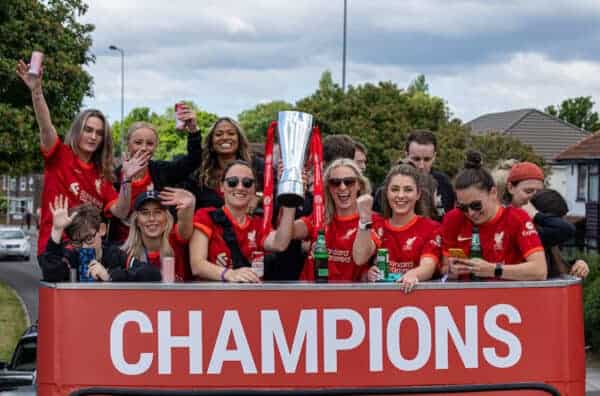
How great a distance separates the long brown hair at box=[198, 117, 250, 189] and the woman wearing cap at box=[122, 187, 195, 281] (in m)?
0.68

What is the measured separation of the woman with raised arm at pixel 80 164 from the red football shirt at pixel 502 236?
1661 mm

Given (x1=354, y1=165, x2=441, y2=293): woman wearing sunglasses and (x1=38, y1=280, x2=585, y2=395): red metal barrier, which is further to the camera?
(x1=354, y1=165, x2=441, y2=293): woman wearing sunglasses

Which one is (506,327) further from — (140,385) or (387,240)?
(140,385)

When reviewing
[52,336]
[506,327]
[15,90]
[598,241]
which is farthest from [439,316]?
[598,241]

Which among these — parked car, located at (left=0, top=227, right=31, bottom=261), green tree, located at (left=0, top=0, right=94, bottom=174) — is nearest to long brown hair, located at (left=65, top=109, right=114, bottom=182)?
green tree, located at (left=0, top=0, right=94, bottom=174)

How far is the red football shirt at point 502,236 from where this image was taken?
4730 mm

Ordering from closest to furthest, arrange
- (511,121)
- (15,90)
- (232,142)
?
(232,142)
(15,90)
(511,121)

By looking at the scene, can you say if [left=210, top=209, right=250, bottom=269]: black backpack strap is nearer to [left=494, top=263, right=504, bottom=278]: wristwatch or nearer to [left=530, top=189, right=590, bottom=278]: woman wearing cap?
[left=494, top=263, right=504, bottom=278]: wristwatch

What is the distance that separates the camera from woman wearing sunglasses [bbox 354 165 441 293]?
16.2 ft

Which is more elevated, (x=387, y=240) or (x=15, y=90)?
(x=15, y=90)

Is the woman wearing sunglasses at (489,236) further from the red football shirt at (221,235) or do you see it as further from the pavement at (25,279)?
the pavement at (25,279)

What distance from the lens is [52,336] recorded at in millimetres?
4391

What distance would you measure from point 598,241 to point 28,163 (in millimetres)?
23556

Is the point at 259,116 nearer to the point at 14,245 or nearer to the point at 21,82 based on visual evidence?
the point at 14,245
